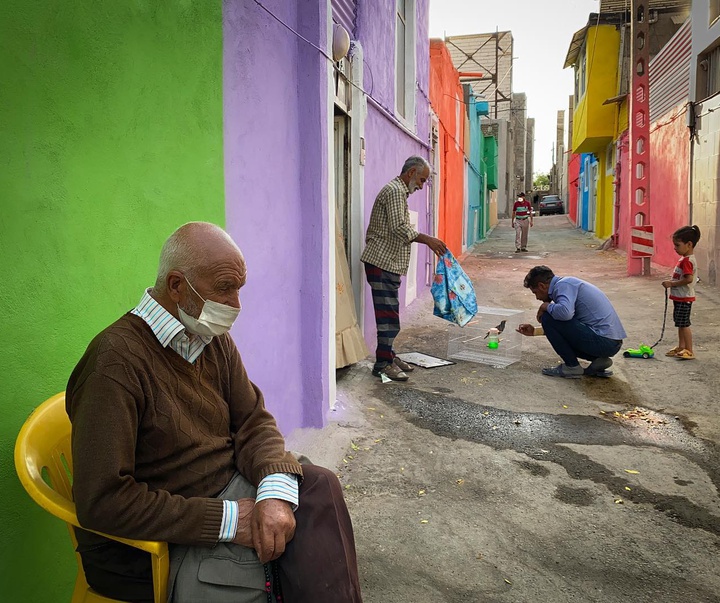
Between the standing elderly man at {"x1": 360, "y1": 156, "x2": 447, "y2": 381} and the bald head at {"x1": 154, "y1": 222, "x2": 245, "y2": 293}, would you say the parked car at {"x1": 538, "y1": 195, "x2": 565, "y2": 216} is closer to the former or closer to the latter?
the standing elderly man at {"x1": 360, "y1": 156, "x2": 447, "y2": 381}

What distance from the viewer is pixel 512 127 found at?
39562 millimetres

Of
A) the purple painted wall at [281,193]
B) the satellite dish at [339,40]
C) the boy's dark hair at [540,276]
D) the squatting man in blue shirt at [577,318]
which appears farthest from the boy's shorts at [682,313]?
the satellite dish at [339,40]

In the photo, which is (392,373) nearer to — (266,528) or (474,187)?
(266,528)

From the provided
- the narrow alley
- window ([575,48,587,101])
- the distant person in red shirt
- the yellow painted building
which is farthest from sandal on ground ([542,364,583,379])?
window ([575,48,587,101])

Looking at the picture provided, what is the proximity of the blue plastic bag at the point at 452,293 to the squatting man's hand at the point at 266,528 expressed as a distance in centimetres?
406

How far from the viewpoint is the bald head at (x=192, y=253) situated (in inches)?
65.3

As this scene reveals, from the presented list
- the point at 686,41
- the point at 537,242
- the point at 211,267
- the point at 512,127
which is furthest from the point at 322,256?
the point at 512,127

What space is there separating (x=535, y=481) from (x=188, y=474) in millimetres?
2366

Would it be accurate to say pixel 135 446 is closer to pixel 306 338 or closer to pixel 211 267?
pixel 211 267

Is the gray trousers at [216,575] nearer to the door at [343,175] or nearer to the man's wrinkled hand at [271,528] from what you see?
the man's wrinkled hand at [271,528]

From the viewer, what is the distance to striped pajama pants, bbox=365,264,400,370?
534 centimetres

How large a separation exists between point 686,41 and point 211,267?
39.0 ft

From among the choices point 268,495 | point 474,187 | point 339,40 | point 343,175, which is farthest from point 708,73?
point 474,187

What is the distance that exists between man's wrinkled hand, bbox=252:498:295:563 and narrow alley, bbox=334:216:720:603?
3.34 feet
